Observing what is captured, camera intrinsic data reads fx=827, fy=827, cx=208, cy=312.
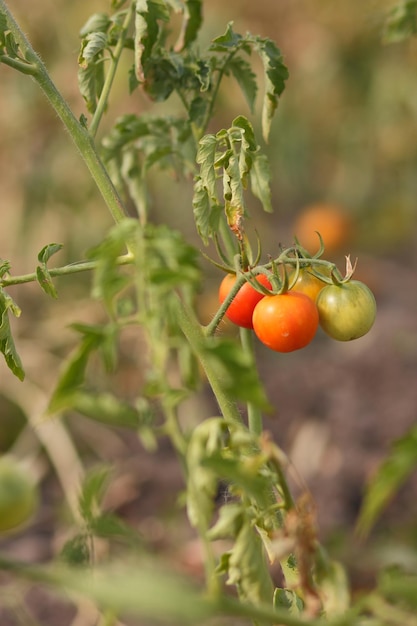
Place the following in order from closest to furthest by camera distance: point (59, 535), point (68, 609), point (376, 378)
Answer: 1. point (68, 609)
2. point (59, 535)
3. point (376, 378)

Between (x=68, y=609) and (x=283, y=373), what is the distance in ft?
5.15

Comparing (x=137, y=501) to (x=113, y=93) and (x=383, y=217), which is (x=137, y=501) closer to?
(x=113, y=93)

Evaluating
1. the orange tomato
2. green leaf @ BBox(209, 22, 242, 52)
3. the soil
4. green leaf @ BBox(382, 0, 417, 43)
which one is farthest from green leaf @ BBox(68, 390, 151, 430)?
the orange tomato

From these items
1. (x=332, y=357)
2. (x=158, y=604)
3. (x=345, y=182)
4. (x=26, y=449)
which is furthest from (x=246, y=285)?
(x=345, y=182)

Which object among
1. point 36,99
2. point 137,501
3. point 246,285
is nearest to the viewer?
point 246,285

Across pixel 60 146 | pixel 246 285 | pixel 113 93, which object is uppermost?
pixel 113 93

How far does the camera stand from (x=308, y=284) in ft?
3.68

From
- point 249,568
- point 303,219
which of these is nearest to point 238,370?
point 249,568

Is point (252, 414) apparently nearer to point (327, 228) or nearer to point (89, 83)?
point (89, 83)

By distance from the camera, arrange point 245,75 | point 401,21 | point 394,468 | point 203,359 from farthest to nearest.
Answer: point 401,21
point 245,75
point 203,359
point 394,468

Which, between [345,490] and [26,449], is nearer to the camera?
[345,490]

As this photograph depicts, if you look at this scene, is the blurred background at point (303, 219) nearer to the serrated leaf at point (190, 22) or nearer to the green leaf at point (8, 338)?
the serrated leaf at point (190, 22)

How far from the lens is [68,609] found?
2.29m

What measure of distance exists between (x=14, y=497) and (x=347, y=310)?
2.12ft
